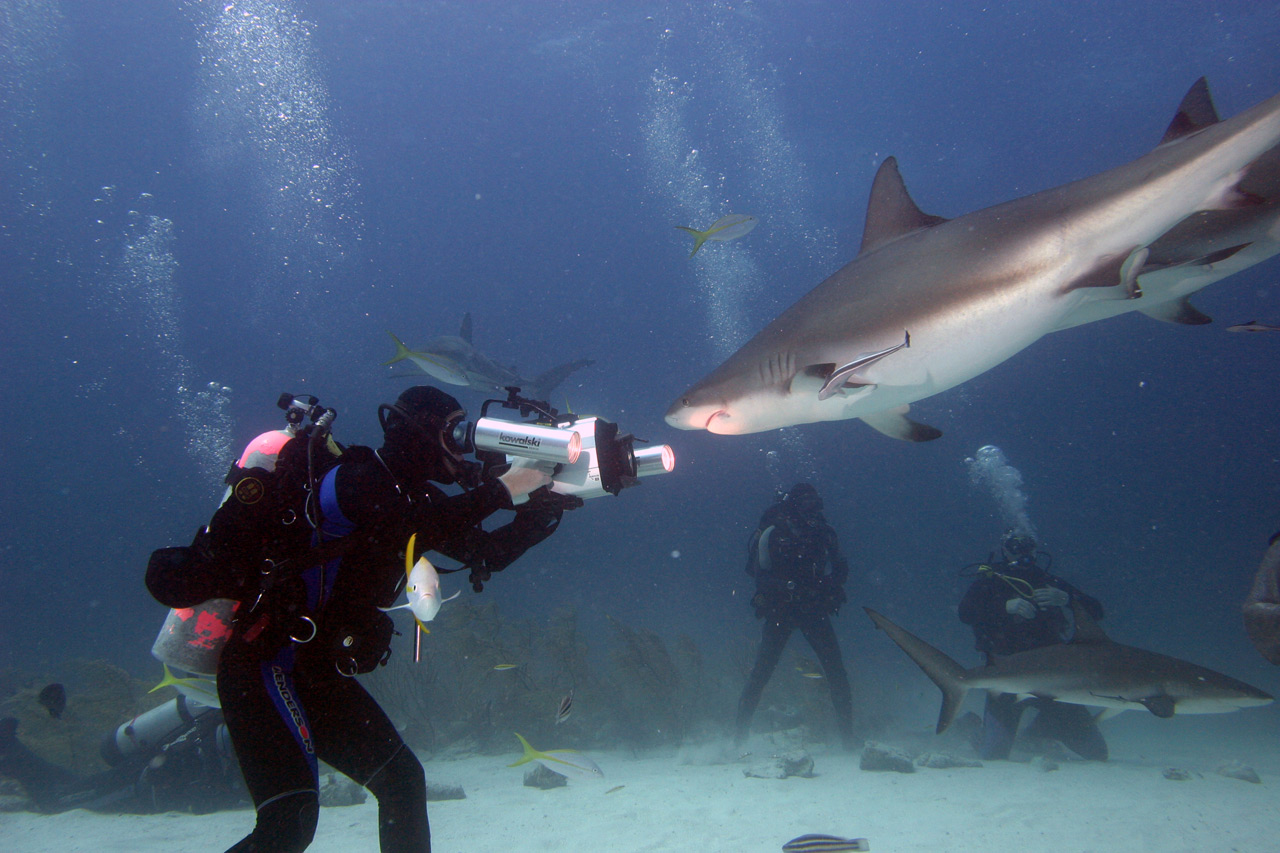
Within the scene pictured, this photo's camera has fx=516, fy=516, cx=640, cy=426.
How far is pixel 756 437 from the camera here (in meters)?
48.0

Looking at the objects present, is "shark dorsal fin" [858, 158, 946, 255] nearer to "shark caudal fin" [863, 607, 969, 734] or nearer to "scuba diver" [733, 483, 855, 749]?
"shark caudal fin" [863, 607, 969, 734]

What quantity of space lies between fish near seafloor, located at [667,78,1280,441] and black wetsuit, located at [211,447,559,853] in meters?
1.54

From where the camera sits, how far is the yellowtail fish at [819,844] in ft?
12.1

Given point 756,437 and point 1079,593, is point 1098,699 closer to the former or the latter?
point 1079,593

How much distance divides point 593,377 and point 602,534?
15783 mm

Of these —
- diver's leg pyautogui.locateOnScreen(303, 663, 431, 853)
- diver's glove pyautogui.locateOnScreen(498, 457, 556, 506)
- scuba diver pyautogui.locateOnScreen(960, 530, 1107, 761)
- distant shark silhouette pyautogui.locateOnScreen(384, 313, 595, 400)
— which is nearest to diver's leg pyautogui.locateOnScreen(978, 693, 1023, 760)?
scuba diver pyautogui.locateOnScreen(960, 530, 1107, 761)

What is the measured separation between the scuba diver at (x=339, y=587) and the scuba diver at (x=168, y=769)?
5.25 metres

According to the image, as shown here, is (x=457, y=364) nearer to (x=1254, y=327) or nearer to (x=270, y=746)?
(x=270, y=746)

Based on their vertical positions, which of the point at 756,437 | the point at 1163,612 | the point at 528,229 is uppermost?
the point at 528,229

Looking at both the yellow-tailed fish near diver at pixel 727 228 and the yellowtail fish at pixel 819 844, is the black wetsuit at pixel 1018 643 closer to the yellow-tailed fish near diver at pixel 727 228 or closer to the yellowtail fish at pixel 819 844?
the yellowtail fish at pixel 819 844

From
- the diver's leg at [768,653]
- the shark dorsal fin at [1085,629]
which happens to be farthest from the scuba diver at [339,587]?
the diver's leg at [768,653]

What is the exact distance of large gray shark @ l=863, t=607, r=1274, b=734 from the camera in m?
4.62

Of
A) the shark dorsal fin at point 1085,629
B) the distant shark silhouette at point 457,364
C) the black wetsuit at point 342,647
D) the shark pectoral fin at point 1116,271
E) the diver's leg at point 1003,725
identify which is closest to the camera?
the black wetsuit at point 342,647

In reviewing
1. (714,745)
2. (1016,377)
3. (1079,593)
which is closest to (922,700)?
(714,745)
